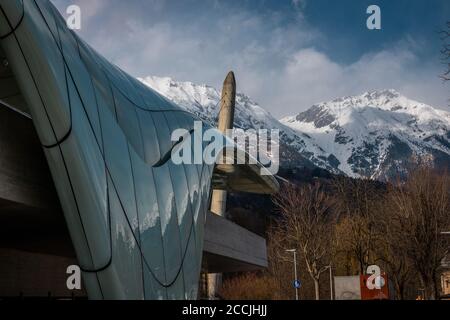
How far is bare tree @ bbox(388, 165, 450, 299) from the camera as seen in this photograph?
96.3ft

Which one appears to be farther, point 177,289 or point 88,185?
point 177,289

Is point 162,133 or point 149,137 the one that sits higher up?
point 162,133

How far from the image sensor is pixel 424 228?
97.7ft

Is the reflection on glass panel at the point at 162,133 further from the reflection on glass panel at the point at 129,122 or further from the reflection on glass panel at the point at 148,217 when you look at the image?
the reflection on glass panel at the point at 148,217

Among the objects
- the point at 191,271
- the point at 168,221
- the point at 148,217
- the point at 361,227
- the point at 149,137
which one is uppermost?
the point at 361,227

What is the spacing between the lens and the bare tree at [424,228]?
29344 millimetres

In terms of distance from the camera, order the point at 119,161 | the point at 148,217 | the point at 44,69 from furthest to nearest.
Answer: the point at 148,217
the point at 119,161
the point at 44,69

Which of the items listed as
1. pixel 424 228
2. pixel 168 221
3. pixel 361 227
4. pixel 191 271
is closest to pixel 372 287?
pixel 424 228

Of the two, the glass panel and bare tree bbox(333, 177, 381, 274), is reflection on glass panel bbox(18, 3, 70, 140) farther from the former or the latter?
bare tree bbox(333, 177, 381, 274)

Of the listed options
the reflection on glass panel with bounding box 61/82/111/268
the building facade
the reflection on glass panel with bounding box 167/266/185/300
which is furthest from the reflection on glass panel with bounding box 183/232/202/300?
the reflection on glass panel with bounding box 61/82/111/268

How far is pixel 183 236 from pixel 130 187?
3.80 meters

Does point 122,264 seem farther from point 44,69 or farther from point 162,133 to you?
point 162,133

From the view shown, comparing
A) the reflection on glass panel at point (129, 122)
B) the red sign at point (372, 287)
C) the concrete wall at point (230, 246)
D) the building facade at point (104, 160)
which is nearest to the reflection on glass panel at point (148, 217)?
the building facade at point (104, 160)
